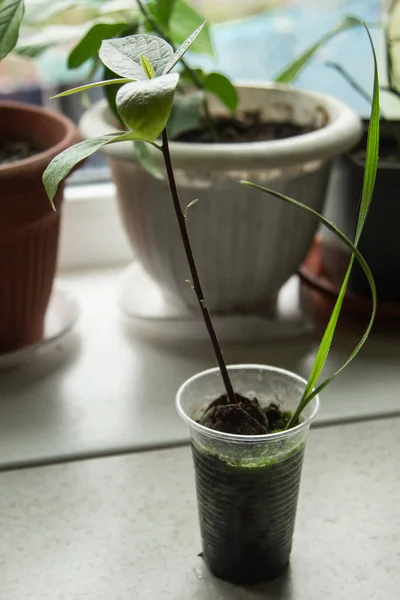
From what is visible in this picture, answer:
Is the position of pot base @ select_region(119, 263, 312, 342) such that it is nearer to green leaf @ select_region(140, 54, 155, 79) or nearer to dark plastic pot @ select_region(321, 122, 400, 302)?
dark plastic pot @ select_region(321, 122, 400, 302)

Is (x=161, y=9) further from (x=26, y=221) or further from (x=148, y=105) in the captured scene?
(x=148, y=105)

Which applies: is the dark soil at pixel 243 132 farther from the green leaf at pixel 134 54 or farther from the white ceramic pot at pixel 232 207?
the green leaf at pixel 134 54

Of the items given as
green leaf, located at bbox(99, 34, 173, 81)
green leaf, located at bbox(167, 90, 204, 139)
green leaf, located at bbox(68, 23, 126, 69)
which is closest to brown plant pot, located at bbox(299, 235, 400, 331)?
green leaf, located at bbox(167, 90, 204, 139)

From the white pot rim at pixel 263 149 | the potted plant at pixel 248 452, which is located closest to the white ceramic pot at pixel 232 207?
the white pot rim at pixel 263 149

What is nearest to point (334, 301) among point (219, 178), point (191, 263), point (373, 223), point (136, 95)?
point (373, 223)

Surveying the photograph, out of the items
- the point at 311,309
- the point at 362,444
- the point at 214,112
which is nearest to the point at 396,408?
the point at 362,444

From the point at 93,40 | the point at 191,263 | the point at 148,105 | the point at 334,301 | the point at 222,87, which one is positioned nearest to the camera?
the point at 148,105

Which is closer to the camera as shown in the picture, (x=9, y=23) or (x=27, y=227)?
(x=9, y=23)

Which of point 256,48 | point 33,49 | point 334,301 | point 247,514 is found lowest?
point 334,301
